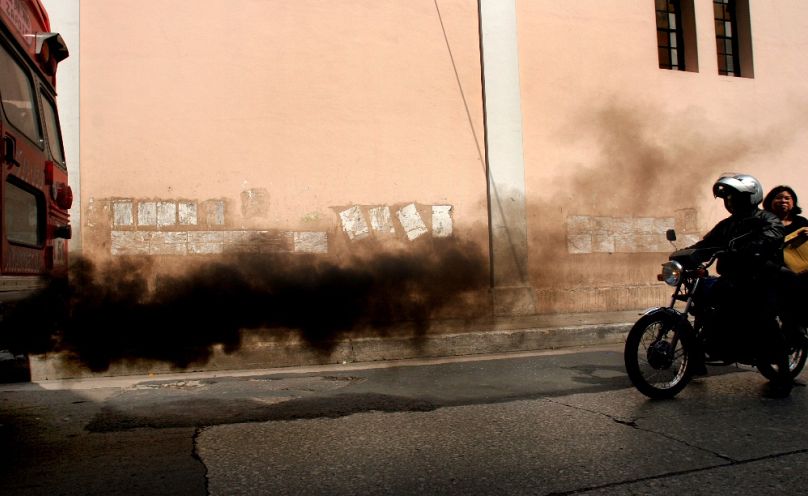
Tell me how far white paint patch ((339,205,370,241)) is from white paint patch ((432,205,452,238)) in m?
0.86

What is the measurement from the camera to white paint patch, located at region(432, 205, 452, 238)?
7.60 m

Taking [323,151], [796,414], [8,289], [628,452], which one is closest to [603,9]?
[323,151]

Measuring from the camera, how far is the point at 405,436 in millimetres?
3822

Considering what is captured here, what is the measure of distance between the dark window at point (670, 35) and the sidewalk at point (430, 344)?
3.93m

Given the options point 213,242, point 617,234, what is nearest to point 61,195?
point 213,242

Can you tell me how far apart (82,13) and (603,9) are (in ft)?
21.4

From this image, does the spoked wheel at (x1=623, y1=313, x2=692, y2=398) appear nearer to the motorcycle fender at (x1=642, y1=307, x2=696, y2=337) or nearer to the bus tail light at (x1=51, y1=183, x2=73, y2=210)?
the motorcycle fender at (x1=642, y1=307, x2=696, y2=337)

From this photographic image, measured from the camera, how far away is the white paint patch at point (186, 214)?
22.1 ft

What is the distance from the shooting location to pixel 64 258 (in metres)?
5.17

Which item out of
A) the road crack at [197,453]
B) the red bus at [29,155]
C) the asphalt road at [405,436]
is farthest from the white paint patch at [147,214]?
the road crack at [197,453]

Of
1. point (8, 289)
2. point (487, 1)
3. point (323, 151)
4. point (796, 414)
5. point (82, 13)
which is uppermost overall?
point (487, 1)

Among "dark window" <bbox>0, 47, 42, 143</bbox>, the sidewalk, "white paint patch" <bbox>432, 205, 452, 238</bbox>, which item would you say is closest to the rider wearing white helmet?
the sidewalk

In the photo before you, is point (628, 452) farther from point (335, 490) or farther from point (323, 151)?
point (323, 151)

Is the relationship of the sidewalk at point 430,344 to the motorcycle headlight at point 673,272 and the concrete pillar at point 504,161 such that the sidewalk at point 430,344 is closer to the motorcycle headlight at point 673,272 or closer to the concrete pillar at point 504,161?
the concrete pillar at point 504,161
